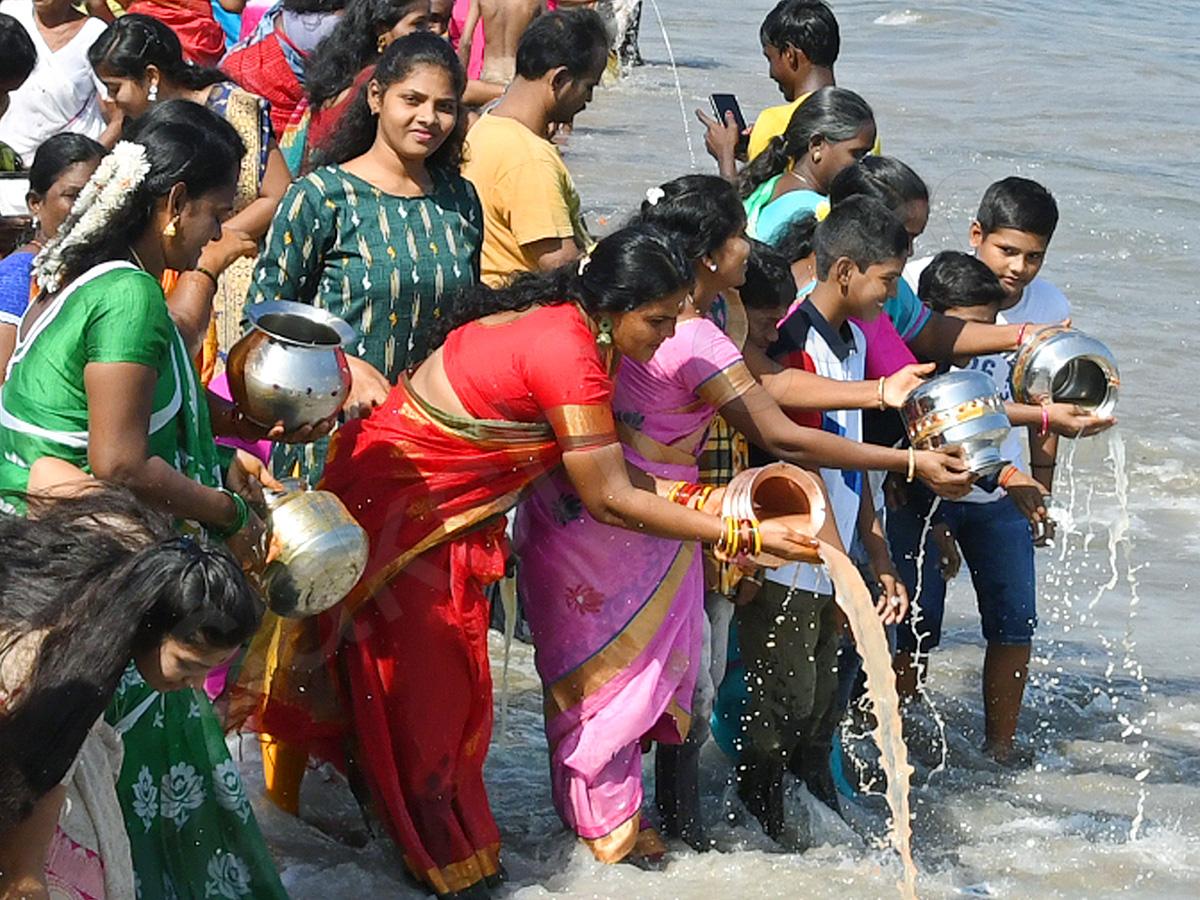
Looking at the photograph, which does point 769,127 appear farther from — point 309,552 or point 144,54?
point 309,552

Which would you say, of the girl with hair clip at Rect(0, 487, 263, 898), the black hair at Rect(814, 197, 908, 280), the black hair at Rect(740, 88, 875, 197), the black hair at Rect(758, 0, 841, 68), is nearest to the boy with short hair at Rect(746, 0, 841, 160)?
the black hair at Rect(758, 0, 841, 68)

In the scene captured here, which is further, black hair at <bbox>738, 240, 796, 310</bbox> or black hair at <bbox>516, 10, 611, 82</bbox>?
black hair at <bbox>516, 10, 611, 82</bbox>

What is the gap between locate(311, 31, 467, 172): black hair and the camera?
4863mm

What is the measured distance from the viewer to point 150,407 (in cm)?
360

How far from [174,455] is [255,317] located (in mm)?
535

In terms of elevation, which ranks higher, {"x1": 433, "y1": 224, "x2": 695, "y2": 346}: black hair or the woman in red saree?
{"x1": 433, "y1": 224, "x2": 695, "y2": 346}: black hair

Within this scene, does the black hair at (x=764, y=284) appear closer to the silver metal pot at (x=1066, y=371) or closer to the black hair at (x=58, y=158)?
the silver metal pot at (x=1066, y=371)

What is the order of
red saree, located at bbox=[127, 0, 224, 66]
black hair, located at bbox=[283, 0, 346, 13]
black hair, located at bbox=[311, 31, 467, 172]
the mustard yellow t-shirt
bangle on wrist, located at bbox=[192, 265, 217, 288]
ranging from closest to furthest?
1. bangle on wrist, located at bbox=[192, 265, 217, 288]
2. black hair, located at bbox=[311, 31, 467, 172]
3. the mustard yellow t-shirt
4. black hair, located at bbox=[283, 0, 346, 13]
5. red saree, located at bbox=[127, 0, 224, 66]

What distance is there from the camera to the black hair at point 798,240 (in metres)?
5.34

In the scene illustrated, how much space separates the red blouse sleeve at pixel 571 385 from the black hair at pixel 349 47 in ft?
5.71

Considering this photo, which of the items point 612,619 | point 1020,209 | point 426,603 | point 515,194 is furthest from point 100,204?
point 1020,209

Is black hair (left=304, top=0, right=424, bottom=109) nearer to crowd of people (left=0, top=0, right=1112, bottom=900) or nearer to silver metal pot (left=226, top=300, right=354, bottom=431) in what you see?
crowd of people (left=0, top=0, right=1112, bottom=900)

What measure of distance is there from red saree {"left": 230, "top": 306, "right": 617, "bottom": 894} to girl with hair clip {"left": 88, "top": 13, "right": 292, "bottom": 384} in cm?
100

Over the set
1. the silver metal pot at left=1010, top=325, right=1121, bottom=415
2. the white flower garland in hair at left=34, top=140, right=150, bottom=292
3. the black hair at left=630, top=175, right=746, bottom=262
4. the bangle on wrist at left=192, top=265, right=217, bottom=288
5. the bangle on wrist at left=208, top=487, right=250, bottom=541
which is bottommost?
the silver metal pot at left=1010, top=325, right=1121, bottom=415
